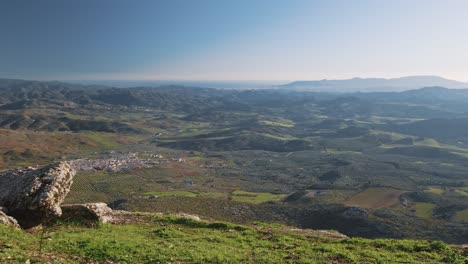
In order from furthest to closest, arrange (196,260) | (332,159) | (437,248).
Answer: (332,159) < (437,248) < (196,260)

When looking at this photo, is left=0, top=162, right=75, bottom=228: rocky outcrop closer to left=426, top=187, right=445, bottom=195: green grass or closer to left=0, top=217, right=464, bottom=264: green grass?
left=0, top=217, right=464, bottom=264: green grass

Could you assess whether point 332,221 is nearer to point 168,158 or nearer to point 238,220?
point 238,220

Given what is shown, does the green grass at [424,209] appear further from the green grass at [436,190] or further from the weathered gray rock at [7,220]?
the weathered gray rock at [7,220]

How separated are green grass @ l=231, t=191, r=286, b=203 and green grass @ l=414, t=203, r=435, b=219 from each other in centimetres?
3506

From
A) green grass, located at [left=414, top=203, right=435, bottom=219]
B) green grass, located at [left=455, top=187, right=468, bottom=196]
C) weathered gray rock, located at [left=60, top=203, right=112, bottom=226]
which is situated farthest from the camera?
green grass, located at [left=455, top=187, right=468, bottom=196]

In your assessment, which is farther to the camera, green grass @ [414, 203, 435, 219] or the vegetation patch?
the vegetation patch

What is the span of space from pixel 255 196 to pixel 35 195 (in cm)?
9038

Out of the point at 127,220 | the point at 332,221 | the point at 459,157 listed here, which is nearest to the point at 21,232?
the point at 127,220

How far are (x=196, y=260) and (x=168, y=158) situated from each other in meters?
162

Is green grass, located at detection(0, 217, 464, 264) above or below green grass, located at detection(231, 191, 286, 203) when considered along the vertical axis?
above

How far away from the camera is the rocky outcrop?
66.8 ft

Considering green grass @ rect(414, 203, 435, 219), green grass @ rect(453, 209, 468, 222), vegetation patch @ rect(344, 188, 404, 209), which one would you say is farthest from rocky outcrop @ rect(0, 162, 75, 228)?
green grass @ rect(453, 209, 468, 222)

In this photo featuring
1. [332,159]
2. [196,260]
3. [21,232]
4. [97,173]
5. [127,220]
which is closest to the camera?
[196,260]

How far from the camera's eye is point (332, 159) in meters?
172
